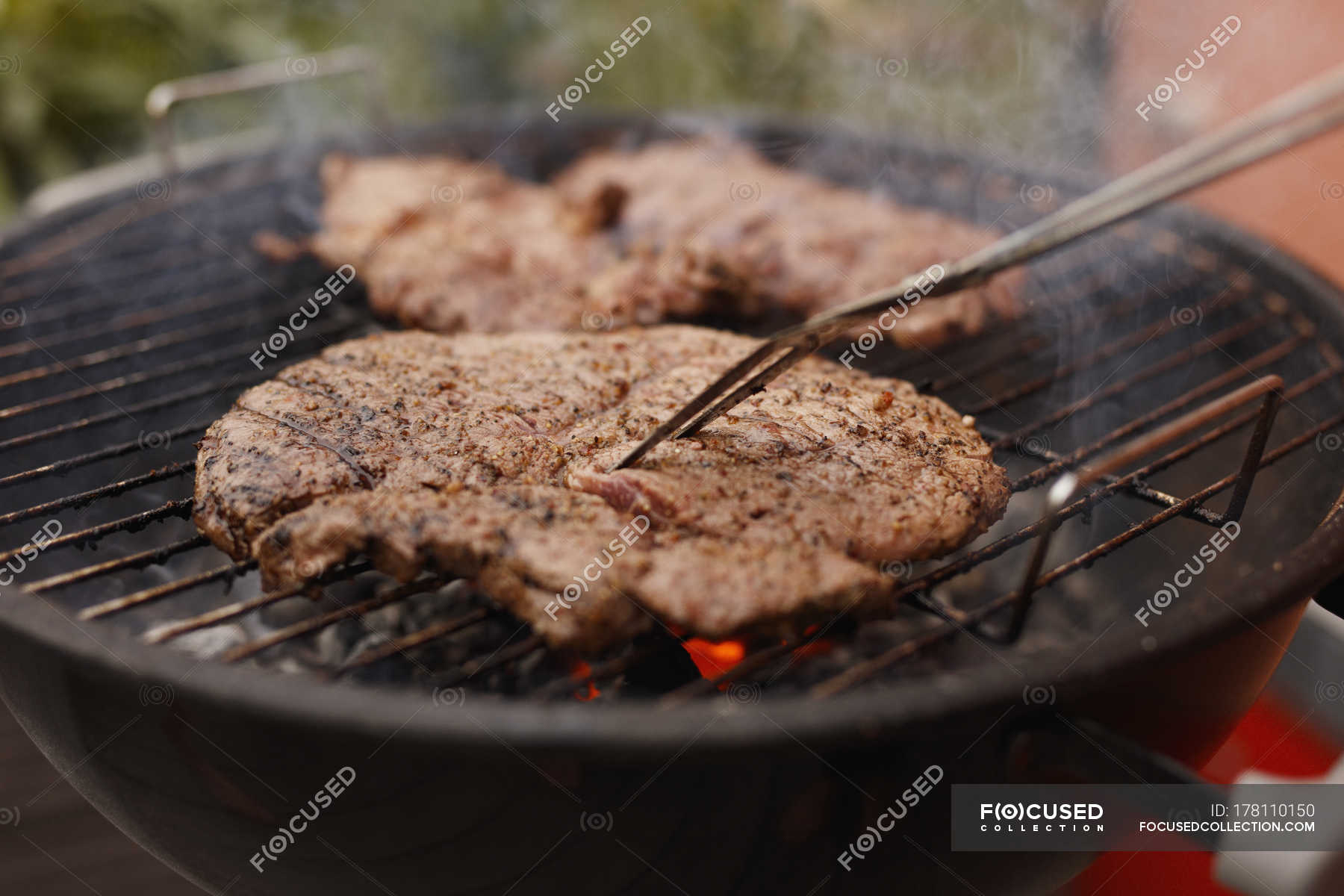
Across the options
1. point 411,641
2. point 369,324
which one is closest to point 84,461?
point 411,641

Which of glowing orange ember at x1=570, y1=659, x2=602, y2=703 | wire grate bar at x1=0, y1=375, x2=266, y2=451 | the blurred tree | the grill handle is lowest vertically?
glowing orange ember at x1=570, y1=659, x2=602, y2=703

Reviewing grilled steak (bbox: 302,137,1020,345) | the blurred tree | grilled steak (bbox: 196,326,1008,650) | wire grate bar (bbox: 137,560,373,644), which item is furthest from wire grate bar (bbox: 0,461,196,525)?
the blurred tree

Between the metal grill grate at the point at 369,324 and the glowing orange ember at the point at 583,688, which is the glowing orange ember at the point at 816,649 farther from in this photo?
the glowing orange ember at the point at 583,688

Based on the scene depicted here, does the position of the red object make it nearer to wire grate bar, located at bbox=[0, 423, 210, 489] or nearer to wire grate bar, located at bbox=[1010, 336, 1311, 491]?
wire grate bar, located at bbox=[1010, 336, 1311, 491]

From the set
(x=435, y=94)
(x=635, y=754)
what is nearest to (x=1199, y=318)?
(x=635, y=754)

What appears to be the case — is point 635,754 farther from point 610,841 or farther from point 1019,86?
point 1019,86

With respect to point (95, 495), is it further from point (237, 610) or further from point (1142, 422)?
point (1142, 422)
